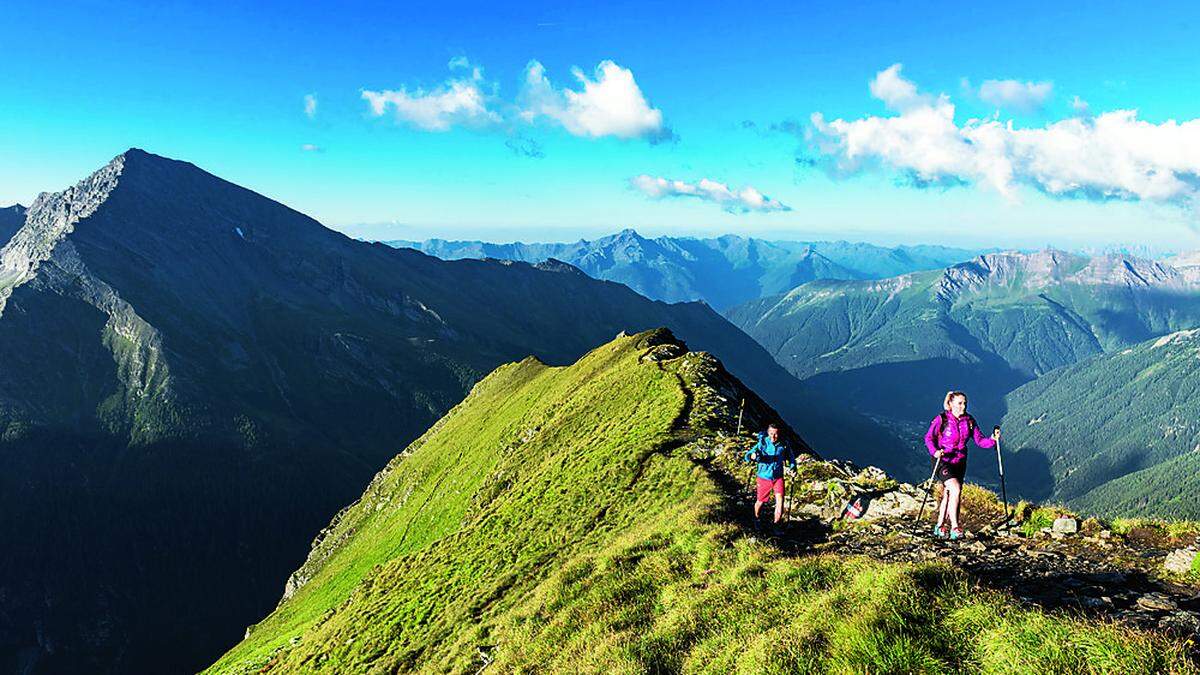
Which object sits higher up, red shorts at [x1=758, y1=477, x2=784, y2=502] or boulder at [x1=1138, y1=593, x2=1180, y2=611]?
boulder at [x1=1138, y1=593, x2=1180, y2=611]

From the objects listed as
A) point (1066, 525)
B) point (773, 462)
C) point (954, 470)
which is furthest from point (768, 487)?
point (1066, 525)

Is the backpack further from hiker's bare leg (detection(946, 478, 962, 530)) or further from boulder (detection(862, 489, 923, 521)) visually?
boulder (detection(862, 489, 923, 521))

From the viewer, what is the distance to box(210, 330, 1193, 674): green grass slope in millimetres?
9203

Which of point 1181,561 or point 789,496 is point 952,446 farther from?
point 789,496

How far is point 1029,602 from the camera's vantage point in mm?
9828

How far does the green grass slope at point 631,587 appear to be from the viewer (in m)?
9.20

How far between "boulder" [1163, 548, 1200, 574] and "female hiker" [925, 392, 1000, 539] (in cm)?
455

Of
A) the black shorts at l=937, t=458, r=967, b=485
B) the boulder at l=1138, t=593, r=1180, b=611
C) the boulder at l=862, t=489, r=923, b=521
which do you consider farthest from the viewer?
the boulder at l=862, t=489, r=923, b=521


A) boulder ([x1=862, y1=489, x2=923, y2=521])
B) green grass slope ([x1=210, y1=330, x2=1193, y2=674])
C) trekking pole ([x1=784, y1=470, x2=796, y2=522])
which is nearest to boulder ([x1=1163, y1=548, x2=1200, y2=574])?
boulder ([x1=862, y1=489, x2=923, y2=521])

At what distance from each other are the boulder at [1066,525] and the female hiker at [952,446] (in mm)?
2546

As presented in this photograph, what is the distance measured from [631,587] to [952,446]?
10913 mm

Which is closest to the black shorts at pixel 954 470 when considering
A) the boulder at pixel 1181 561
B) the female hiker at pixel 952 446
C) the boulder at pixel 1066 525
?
the female hiker at pixel 952 446

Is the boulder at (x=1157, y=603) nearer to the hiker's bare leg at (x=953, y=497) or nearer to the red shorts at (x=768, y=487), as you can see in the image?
the hiker's bare leg at (x=953, y=497)

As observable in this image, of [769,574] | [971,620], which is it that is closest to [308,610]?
[769,574]
